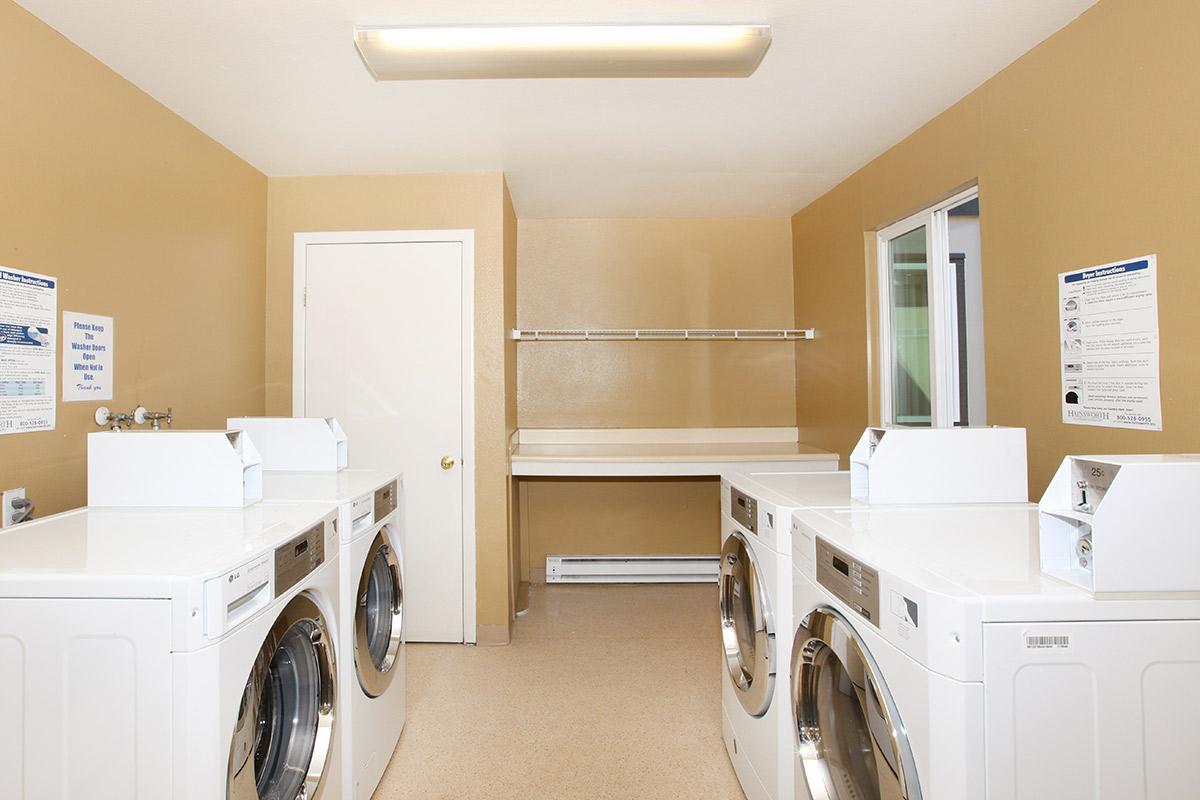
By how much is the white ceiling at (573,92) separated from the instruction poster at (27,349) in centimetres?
78

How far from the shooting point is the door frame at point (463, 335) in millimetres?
2977

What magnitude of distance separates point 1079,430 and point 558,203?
2.70 metres

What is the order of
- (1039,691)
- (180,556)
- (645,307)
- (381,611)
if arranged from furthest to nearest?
(645,307)
(381,611)
(180,556)
(1039,691)

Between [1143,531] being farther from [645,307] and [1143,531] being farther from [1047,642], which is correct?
[645,307]

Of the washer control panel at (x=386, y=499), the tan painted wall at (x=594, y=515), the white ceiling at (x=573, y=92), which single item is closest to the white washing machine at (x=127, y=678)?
the washer control panel at (x=386, y=499)

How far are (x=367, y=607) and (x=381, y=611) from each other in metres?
0.09

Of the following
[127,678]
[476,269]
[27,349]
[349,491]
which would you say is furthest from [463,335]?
[127,678]

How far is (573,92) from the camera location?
218cm

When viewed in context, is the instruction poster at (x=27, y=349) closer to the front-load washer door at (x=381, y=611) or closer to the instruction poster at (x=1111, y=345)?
the front-load washer door at (x=381, y=611)

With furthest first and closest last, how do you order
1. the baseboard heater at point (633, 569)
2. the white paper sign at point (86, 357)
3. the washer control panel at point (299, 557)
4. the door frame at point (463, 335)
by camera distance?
the baseboard heater at point (633, 569) → the door frame at point (463, 335) → the white paper sign at point (86, 357) → the washer control panel at point (299, 557)

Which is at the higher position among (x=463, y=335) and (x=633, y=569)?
(x=463, y=335)

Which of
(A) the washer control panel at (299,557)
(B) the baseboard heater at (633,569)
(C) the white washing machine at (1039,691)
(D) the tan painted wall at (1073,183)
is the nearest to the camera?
(C) the white washing machine at (1039,691)

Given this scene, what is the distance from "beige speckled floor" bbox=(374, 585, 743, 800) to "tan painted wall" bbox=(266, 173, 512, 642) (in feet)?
1.13

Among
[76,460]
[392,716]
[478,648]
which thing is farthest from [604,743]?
[76,460]
